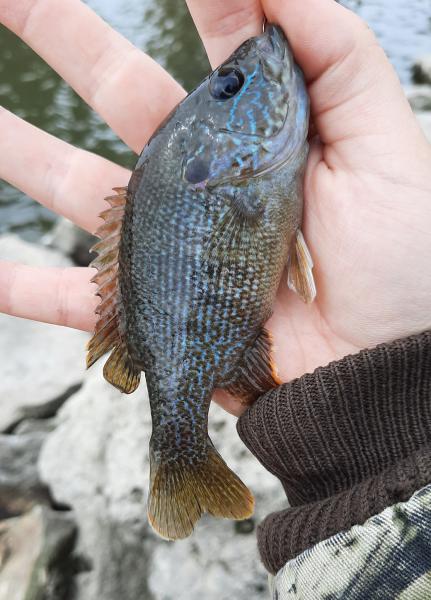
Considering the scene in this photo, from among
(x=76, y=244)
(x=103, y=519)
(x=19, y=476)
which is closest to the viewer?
(x=103, y=519)

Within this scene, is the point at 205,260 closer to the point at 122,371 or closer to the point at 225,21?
the point at 122,371

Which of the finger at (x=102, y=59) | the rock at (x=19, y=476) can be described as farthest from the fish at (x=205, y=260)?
the rock at (x=19, y=476)

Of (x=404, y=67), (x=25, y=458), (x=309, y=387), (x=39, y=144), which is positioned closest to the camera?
(x=309, y=387)

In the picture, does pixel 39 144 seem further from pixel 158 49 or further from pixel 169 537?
pixel 158 49

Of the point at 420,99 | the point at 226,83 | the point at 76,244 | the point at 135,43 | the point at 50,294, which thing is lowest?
the point at 420,99

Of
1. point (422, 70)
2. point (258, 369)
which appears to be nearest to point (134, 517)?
point (258, 369)

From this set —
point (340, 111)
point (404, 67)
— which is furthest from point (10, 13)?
point (404, 67)

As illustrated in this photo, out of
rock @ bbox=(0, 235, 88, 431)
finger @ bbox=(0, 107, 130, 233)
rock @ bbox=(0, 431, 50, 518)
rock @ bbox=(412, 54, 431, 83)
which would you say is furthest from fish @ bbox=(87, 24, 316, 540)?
rock @ bbox=(412, 54, 431, 83)
